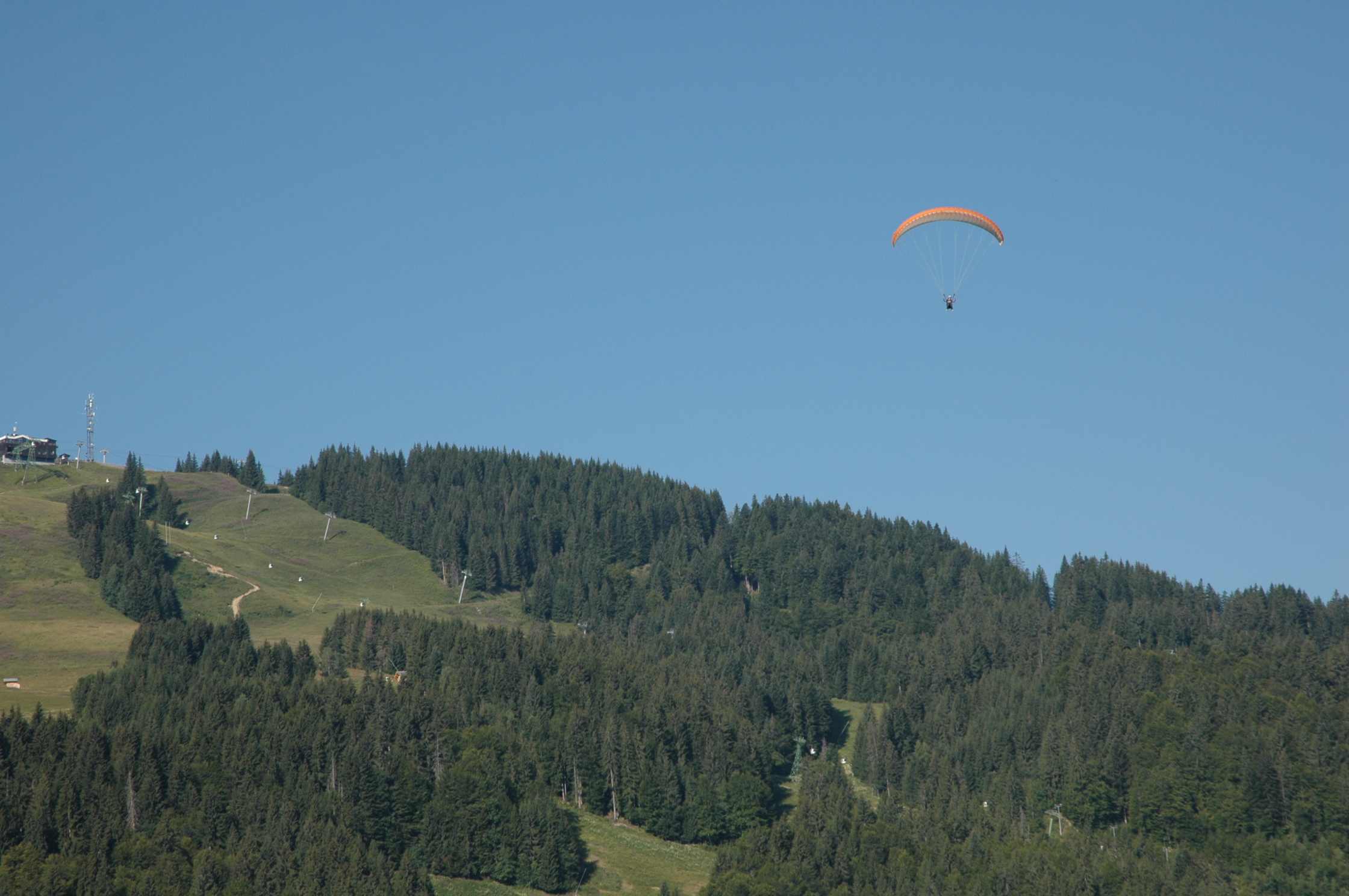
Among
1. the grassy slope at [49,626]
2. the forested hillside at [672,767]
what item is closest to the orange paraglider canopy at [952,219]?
the forested hillside at [672,767]

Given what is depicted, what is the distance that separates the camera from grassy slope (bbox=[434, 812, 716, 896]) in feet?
398

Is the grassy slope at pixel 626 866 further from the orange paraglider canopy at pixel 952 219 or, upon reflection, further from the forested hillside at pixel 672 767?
the orange paraglider canopy at pixel 952 219

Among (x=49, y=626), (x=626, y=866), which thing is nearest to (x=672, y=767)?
(x=626, y=866)

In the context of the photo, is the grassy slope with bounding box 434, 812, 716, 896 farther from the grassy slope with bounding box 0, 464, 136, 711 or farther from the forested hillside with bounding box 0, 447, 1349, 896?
the grassy slope with bounding box 0, 464, 136, 711

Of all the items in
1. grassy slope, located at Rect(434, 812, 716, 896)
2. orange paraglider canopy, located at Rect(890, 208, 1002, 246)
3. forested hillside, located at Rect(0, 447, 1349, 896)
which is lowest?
grassy slope, located at Rect(434, 812, 716, 896)

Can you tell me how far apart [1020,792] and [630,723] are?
3958 centimetres

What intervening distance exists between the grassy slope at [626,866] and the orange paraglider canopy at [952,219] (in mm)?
55980

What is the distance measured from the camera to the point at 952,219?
117 metres

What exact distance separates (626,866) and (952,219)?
60.2 m

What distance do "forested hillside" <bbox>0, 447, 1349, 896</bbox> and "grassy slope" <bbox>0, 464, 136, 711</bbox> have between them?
21.8 ft

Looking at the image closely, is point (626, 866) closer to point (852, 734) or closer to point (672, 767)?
point (672, 767)

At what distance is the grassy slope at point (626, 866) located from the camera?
12144 cm

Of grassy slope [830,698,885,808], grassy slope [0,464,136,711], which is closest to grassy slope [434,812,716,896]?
grassy slope [830,698,885,808]

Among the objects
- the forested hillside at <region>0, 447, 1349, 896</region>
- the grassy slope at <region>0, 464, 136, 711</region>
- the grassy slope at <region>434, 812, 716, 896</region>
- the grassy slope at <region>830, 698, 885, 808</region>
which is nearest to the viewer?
the forested hillside at <region>0, 447, 1349, 896</region>
